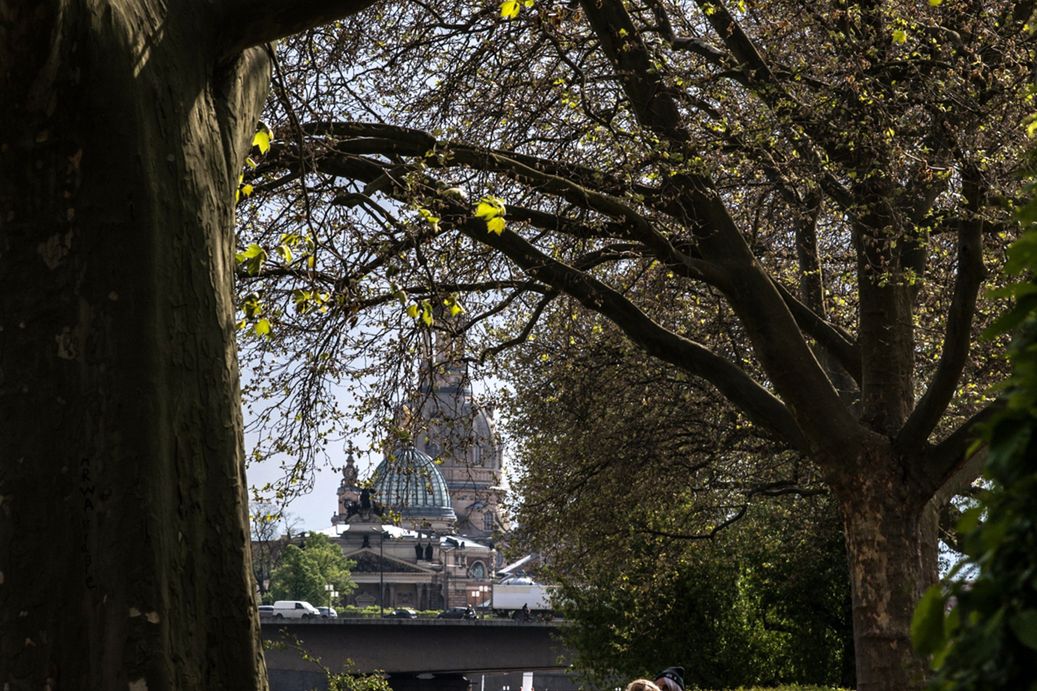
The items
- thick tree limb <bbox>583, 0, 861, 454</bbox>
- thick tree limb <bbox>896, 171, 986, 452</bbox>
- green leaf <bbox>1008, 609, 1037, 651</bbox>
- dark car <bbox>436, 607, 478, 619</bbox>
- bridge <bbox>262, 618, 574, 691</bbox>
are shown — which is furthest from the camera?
dark car <bbox>436, 607, 478, 619</bbox>

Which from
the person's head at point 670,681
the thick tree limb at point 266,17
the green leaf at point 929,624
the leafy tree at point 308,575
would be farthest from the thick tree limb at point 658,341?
the leafy tree at point 308,575

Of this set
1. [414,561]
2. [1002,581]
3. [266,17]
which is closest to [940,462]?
[266,17]

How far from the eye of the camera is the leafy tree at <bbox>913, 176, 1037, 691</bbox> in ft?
5.84

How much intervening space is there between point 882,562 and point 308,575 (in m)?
109

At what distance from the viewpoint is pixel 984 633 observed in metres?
1.80

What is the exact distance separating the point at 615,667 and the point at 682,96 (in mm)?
17877

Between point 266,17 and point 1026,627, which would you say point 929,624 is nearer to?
point 1026,627

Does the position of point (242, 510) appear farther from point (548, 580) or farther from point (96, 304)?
point (548, 580)

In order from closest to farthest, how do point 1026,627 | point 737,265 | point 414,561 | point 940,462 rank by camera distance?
point 1026,627
point 940,462
point 737,265
point 414,561

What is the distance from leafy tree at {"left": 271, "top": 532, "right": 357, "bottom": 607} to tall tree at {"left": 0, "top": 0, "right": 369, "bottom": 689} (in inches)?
4351


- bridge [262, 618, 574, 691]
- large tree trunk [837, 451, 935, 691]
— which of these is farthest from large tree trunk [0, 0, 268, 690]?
bridge [262, 618, 574, 691]

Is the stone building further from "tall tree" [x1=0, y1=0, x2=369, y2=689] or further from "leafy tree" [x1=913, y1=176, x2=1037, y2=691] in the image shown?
"leafy tree" [x1=913, y1=176, x2=1037, y2=691]

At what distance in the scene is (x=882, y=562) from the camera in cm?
1109

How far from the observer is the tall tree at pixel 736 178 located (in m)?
10.9
